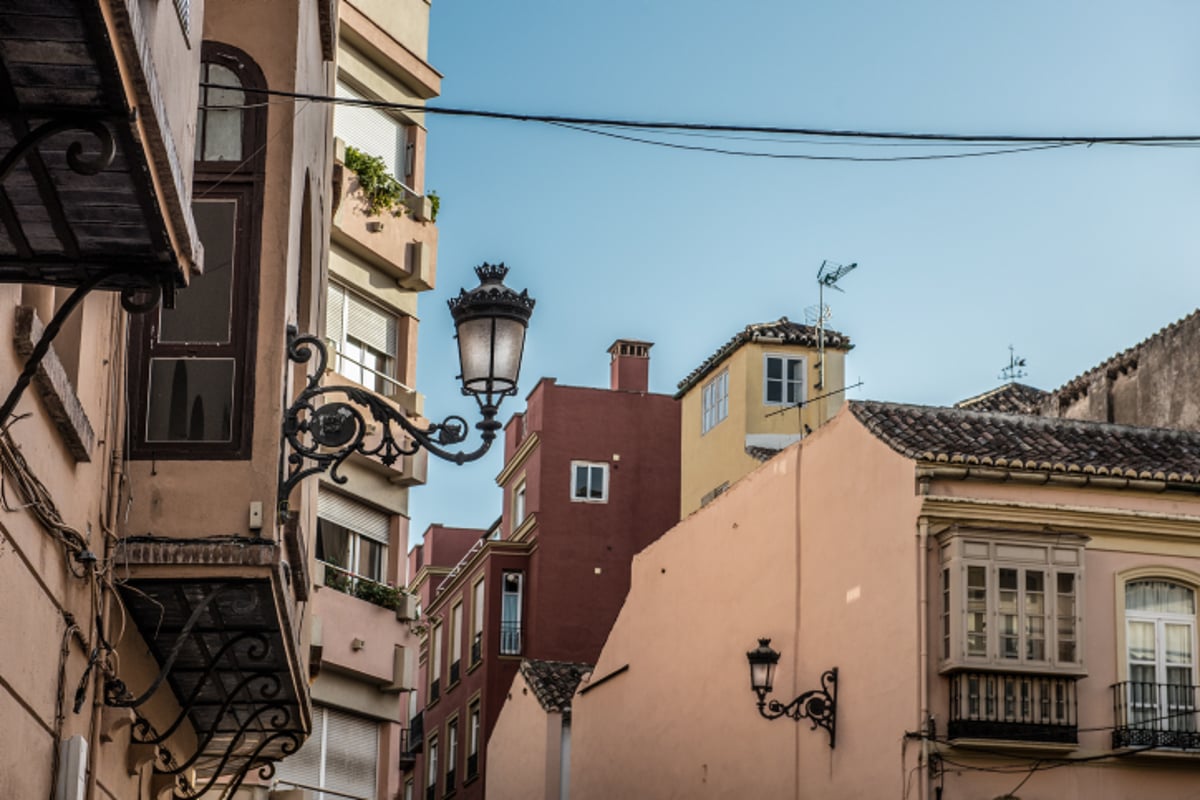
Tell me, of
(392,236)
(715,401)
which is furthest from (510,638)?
(392,236)

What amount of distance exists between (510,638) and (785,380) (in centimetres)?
942

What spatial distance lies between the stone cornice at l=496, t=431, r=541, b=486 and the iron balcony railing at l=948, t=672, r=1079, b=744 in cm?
2347

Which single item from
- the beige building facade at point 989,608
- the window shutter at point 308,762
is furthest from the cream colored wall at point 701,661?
the window shutter at point 308,762

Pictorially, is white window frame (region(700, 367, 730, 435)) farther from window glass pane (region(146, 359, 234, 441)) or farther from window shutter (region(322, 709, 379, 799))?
window glass pane (region(146, 359, 234, 441))

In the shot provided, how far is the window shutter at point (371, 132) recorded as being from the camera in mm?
24547

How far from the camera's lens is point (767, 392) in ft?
130

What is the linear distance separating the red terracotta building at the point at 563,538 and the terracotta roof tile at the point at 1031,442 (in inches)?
770

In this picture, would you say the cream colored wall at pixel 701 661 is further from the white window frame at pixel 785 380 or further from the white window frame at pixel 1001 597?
the white window frame at pixel 785 380

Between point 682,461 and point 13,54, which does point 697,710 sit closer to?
point 682,461

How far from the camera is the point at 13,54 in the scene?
490cm

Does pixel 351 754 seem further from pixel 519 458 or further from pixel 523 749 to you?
pixel 519 458

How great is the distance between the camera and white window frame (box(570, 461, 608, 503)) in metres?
44.8

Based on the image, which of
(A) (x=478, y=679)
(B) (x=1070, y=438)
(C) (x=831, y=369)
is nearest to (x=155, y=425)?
(B) (x=1070, y=438)

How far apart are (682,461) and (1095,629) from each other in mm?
20608
